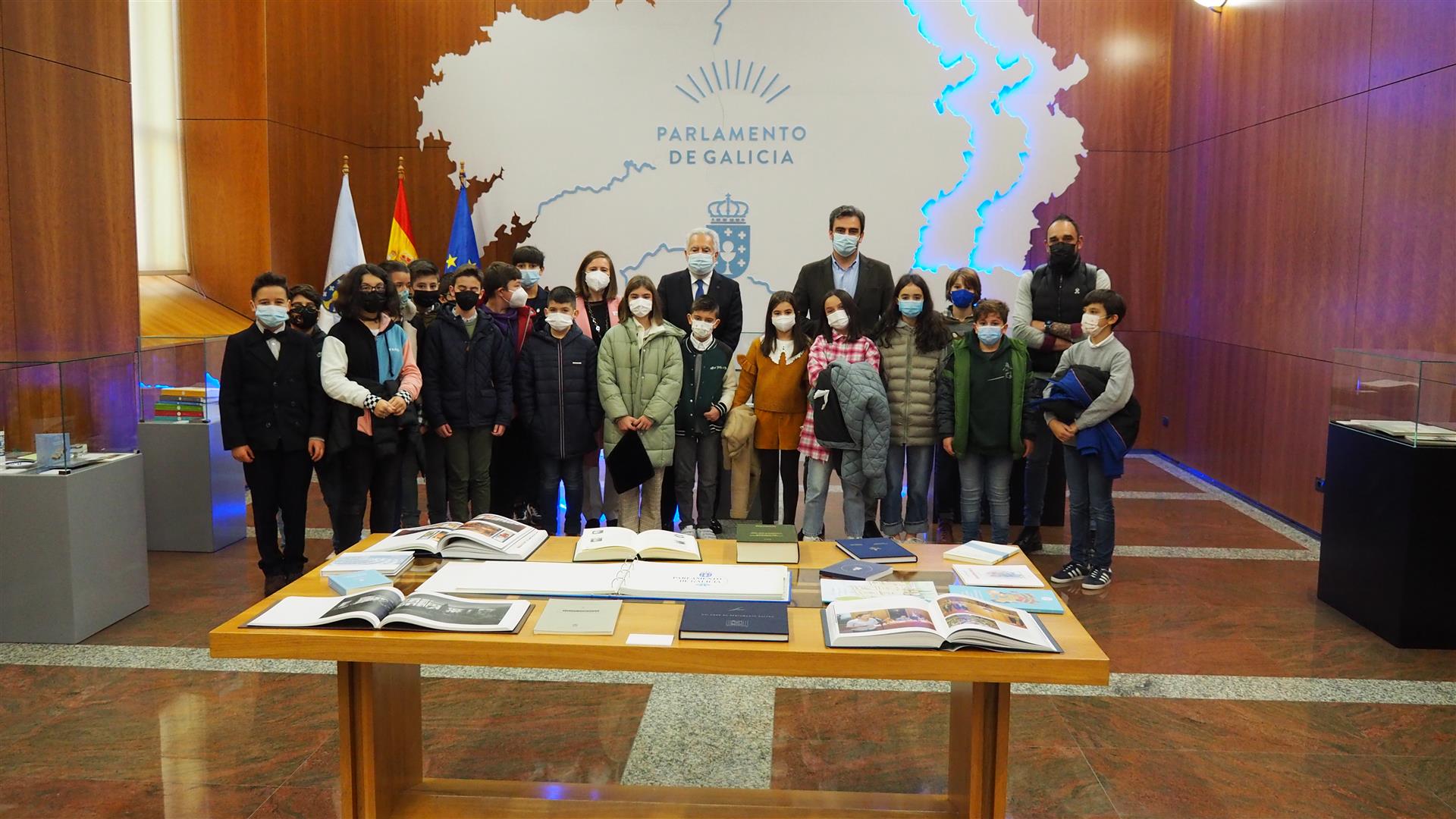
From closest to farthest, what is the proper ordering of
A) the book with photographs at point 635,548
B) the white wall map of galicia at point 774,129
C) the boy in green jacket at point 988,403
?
1. the book with photographs at point 635,548
2. the boy in green jacket at point 988,403
3. the white wall map of galicia at point 774,129

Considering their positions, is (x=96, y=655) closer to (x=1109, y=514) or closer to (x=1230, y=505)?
(x=1109, y=514)

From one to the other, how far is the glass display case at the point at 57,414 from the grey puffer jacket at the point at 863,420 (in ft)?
10.9

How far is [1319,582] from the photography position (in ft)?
17.1

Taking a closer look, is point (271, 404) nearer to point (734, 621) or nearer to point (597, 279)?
point (597, 279)

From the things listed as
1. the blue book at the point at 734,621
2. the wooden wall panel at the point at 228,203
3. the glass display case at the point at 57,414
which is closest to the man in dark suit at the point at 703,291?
the glass display case at the point at 57,414

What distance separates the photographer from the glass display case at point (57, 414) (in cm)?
450

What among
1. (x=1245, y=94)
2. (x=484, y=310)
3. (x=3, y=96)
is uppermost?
(x=1245, y=94)

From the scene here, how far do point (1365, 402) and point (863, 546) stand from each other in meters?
3.06

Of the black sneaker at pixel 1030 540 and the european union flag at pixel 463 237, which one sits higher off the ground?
the european union flag at pixel 463 237

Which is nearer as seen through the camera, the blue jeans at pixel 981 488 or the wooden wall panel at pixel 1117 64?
the blue jeans at pixel 981 488

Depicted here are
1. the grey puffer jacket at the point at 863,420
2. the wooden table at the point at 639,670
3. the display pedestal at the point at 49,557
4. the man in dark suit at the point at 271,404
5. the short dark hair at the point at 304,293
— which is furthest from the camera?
the grey puffer jacket at the point at 863,420

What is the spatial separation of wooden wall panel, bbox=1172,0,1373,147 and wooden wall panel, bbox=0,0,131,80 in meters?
6.85

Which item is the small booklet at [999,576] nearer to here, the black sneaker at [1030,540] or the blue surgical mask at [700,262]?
the black sneaker at [1030,540]

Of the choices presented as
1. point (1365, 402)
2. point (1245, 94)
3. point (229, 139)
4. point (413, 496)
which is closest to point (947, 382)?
point (1365, 402)
